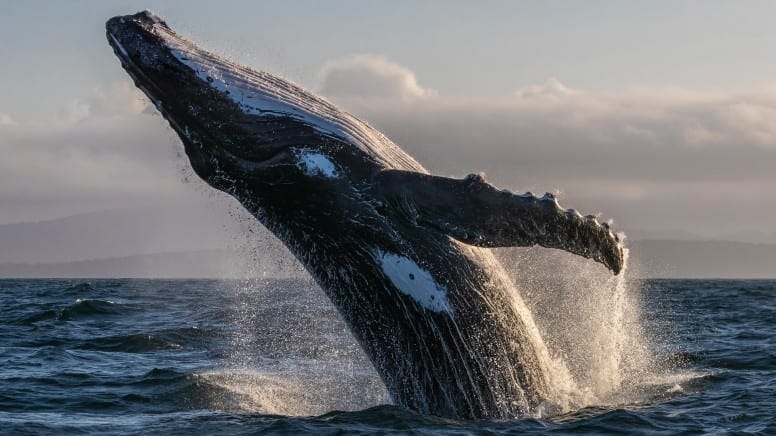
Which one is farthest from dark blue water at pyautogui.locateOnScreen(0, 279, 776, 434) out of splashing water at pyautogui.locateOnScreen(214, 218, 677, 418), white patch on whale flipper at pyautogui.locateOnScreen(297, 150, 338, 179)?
white patch on whale flipper at pyautogui.locateOnScreen(297, 150, 338, 179)

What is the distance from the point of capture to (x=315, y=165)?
25.6 ft

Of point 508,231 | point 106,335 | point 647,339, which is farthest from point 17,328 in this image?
point 508,231

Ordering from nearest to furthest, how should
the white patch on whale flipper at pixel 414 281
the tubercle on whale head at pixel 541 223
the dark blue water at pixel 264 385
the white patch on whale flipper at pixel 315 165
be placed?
the tubercle on whale head at pixel 541 223
the white patch on whale flipper at pixel 315 165
the white patch on whale flipper at pixel 414 281
the dark blue water at pixel 264 385

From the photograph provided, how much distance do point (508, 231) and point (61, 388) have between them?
766 cm

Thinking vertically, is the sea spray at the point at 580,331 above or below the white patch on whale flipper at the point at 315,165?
below

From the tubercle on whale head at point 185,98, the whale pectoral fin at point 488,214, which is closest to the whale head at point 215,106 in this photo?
the tubercle on whale head at point 185,98

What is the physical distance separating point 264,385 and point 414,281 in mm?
4944

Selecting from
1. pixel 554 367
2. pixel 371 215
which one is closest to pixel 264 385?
pixel 554 367

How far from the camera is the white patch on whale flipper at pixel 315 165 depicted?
7805 millimetres

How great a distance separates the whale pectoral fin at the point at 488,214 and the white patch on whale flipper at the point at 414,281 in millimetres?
453

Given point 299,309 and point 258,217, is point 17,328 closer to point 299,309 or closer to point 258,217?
point 299,309

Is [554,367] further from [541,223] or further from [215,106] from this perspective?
[215,106]

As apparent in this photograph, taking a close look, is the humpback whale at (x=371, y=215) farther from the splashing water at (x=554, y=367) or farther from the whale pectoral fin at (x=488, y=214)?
the splashing water at (x=554, y=367)

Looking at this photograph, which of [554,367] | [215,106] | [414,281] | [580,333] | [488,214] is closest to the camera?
[488,214]
